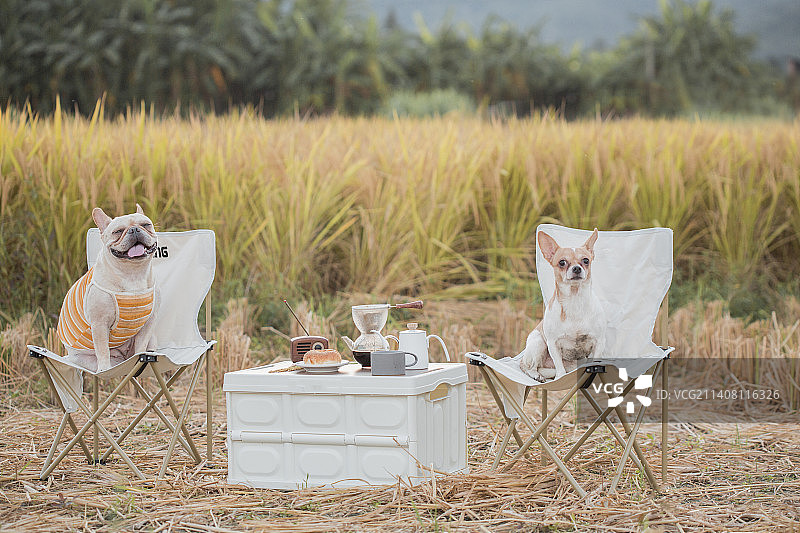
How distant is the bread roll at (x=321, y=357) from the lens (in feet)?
9.20

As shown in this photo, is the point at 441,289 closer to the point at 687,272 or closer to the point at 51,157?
the point at 687,272

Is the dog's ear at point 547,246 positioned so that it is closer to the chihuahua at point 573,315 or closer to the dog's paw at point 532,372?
the chihuahua at point 573,315

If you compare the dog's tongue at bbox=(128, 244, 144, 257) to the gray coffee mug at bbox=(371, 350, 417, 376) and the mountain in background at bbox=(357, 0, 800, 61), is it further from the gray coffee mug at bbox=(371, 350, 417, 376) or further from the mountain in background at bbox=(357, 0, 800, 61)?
the mountain in background at bbox=(357, 0, 800, 61)

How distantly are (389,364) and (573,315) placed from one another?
24.2 inches

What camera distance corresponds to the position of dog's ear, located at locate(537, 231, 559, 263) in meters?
2.84

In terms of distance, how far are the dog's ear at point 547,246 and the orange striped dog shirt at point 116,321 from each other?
54.0 inches

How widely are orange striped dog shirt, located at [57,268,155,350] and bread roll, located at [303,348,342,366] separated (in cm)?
62

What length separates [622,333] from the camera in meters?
2.84

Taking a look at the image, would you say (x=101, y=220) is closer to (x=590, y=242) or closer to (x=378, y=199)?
(x=590, y=242)

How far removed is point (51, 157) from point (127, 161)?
42 cm

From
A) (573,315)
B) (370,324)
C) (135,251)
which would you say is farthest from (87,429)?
(573,315)

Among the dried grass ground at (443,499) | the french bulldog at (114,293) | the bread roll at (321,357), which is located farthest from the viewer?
the french bulldog at (114,293)

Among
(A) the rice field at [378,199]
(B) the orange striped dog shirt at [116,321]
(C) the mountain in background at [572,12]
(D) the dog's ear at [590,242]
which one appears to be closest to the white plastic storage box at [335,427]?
(B) the orange striped dog shirt at [116,321]

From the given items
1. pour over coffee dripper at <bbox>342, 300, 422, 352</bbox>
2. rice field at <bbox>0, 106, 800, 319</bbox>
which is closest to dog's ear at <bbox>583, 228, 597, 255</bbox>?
pour over coffee dripper at <bbox>342, 300, 422, 352</bbox>
